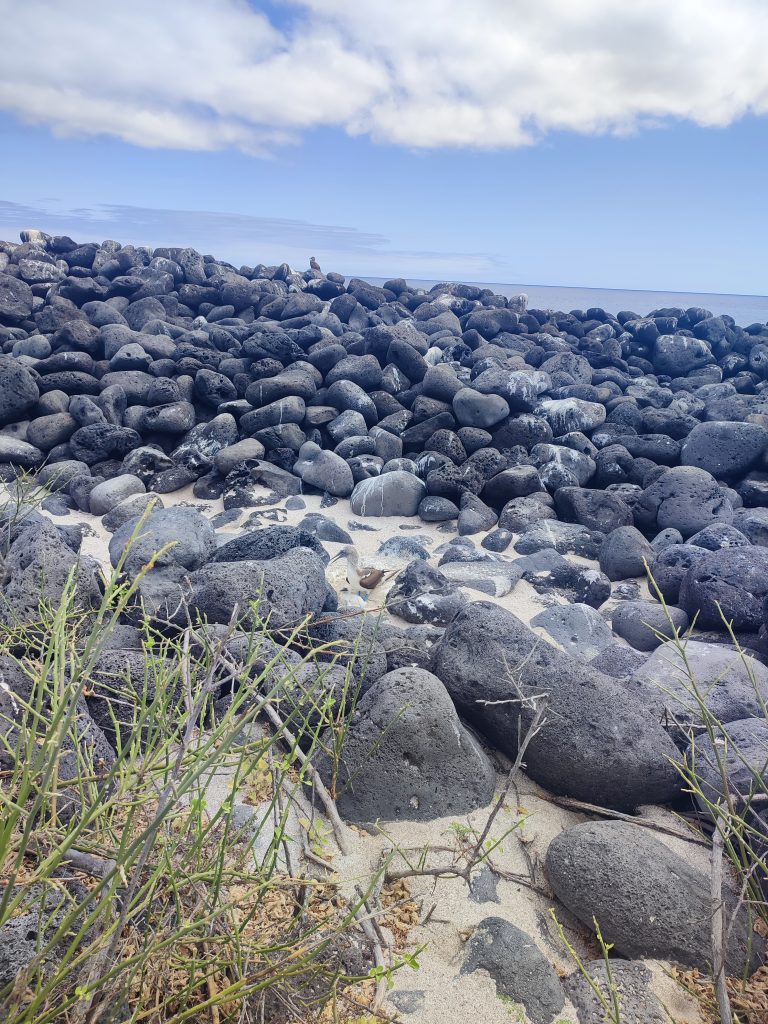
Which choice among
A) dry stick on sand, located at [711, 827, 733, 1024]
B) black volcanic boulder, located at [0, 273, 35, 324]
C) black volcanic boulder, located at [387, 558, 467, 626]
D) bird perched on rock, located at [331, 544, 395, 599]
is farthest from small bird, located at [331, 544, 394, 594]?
black volcanic boulder, located at [0, 273, 35, 324]

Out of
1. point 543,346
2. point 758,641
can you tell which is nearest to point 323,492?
point 758,641

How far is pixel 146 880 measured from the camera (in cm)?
180

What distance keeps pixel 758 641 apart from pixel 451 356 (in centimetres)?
847

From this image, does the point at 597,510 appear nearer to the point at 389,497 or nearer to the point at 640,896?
the point at 389,497

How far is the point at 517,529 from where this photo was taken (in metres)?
7.04

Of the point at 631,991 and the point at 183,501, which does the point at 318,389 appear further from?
the point at 631,991

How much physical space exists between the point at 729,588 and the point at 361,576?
2707mm

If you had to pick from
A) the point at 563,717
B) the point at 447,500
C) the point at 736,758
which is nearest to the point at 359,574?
the point at 447,500

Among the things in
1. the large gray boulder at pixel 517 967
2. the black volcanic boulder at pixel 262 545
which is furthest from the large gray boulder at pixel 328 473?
the large gray boulder at pixel 517 967

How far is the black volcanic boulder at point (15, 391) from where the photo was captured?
8.98 metres

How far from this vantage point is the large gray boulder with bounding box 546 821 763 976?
Result: 2.12 meters

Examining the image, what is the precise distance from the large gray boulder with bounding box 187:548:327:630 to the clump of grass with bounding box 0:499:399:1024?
1213mm

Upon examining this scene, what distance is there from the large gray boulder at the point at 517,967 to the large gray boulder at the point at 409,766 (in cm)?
55

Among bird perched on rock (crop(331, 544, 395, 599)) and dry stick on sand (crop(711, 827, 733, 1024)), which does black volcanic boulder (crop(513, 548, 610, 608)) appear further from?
dry stick on sand (crop(711, 827, 733, 1024))
